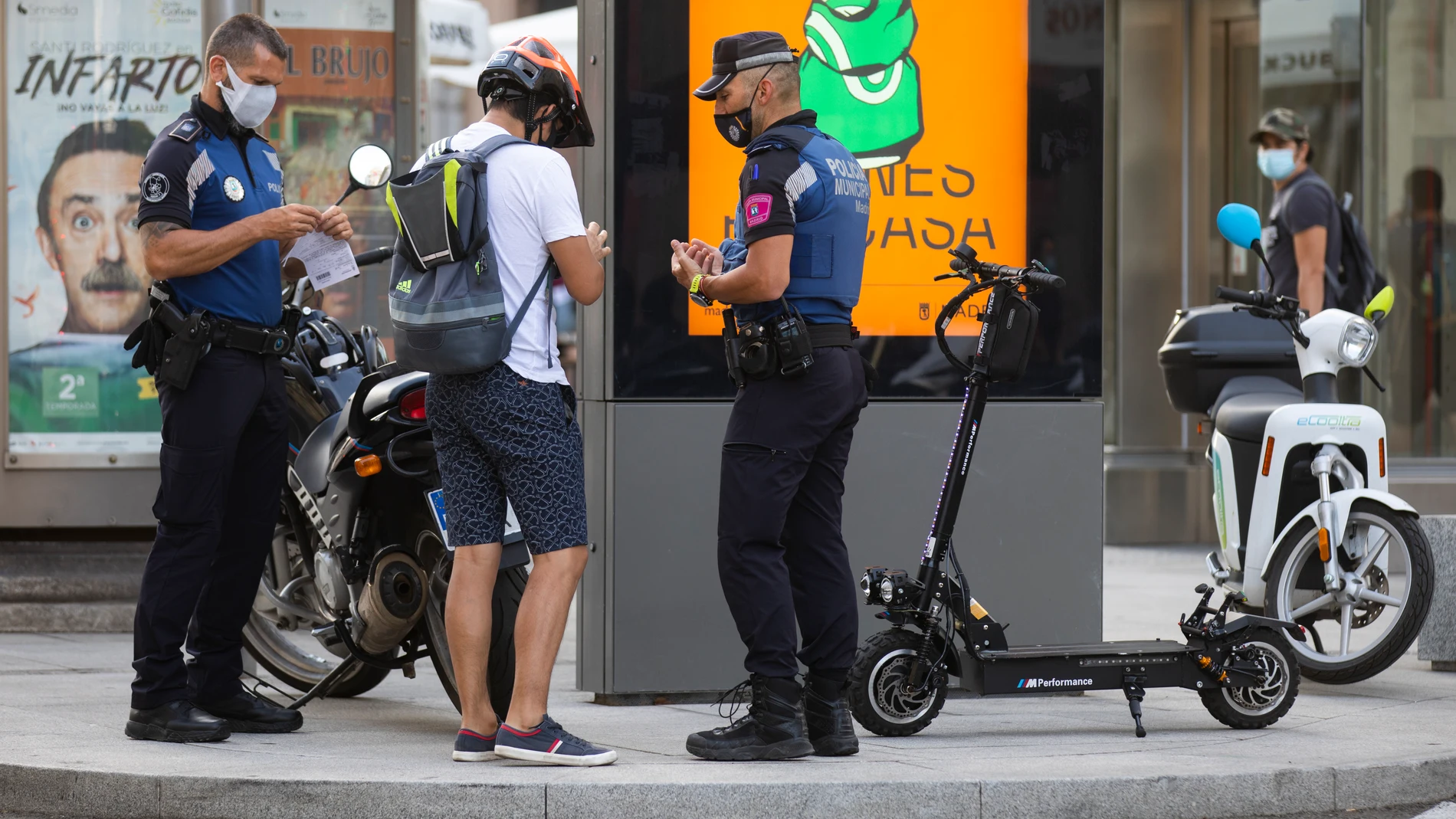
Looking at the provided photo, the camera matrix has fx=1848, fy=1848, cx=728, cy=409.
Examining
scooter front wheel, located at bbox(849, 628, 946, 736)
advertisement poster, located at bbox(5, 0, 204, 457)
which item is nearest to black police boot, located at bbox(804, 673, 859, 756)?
scooter front wheel, located at bbox(849, 628, 946, 736)

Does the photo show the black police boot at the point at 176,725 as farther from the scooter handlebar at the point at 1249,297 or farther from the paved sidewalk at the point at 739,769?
the scooter handlebar at the point at 1249,297

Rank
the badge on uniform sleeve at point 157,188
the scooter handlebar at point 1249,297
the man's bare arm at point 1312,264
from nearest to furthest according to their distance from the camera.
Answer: the badge on uniform sleeve at point 157,188
the scooter handlebar at point 1249,297
the man's bare arm at point 1312,264

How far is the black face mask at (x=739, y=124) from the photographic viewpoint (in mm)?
5027

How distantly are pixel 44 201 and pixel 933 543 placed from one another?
4.74 meters

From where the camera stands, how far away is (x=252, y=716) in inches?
215

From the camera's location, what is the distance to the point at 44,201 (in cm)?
819

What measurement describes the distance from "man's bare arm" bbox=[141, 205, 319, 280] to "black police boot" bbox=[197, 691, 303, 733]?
1282mm

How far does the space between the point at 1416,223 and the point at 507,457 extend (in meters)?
8.42

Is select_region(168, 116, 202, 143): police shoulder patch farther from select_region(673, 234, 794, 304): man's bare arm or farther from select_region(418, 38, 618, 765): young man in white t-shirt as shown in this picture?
select_region(673, 234, 794, 304): man's bare arm

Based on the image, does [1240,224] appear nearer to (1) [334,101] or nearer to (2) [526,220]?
(2) [526,220]

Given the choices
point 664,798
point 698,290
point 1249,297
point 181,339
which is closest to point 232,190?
point 181,339

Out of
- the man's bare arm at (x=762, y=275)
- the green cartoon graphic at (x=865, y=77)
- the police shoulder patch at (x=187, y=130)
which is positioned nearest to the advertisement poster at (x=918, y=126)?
the green cartoon graphic at (x=865, y=77)

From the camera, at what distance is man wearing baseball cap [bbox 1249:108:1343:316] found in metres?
8.67

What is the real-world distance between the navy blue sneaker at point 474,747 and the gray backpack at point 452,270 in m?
0.98
